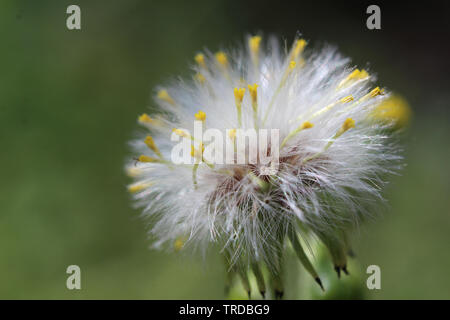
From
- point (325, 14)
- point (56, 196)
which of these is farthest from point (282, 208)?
point (325, 14)

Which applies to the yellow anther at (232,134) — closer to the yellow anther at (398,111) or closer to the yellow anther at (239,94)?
the yellow anther at (239,94)

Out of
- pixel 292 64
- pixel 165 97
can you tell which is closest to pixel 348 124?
pixel 292 64

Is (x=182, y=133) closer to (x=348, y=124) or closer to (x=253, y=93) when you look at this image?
(x=253, y=93)

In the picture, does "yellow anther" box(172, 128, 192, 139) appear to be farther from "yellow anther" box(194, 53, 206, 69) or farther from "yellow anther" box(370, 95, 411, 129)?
"yellow anther" box(370, 95, 411, 129)

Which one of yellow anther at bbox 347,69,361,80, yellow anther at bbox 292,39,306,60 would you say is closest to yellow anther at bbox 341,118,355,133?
yellow anther at bbox 347,69,361,80

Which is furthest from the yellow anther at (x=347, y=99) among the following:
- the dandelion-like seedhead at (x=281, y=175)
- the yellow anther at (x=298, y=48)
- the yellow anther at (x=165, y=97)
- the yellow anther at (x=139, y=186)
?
the yellow anther at (x=139, y=186)

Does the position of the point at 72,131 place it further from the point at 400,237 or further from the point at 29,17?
the point at 400,237
